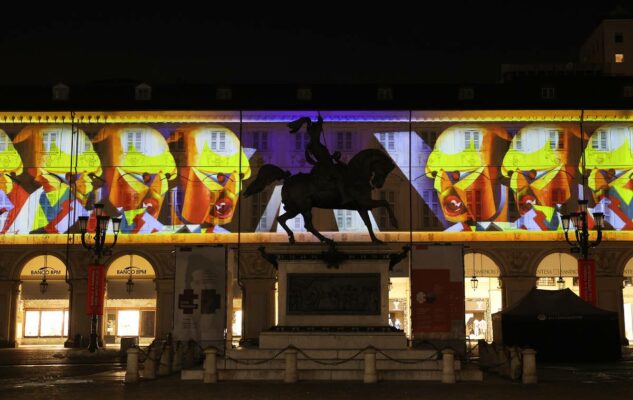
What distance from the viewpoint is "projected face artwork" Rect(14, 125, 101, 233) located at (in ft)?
182

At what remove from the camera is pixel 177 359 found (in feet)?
96.2

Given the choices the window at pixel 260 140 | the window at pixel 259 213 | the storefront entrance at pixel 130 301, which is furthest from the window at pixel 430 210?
the storefront entrance at pixel 130 301

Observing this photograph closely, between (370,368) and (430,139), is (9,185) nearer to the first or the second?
(430,139)

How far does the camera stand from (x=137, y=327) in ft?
187

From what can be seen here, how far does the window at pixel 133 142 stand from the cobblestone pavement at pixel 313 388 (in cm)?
2801

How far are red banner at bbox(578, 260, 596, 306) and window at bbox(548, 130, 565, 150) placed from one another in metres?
18.5

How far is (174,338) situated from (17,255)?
85.3 feet

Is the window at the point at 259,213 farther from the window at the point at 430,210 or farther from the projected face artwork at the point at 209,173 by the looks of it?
the window at the point at 430,210

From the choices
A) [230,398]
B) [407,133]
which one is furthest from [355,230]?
[230,398]

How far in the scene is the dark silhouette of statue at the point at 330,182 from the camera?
1061 inches

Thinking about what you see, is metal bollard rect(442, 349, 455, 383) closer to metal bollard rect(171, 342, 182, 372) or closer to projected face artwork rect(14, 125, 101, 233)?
metal bollard rect(171, 342, 182, 372)

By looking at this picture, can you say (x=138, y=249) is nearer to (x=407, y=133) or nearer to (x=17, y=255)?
(x=17, y=255)

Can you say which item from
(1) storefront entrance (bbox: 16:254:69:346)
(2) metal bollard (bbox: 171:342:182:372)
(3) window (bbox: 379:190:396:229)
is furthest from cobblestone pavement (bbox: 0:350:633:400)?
(1) storefront entrance (bbox: 16:254:69:346)
